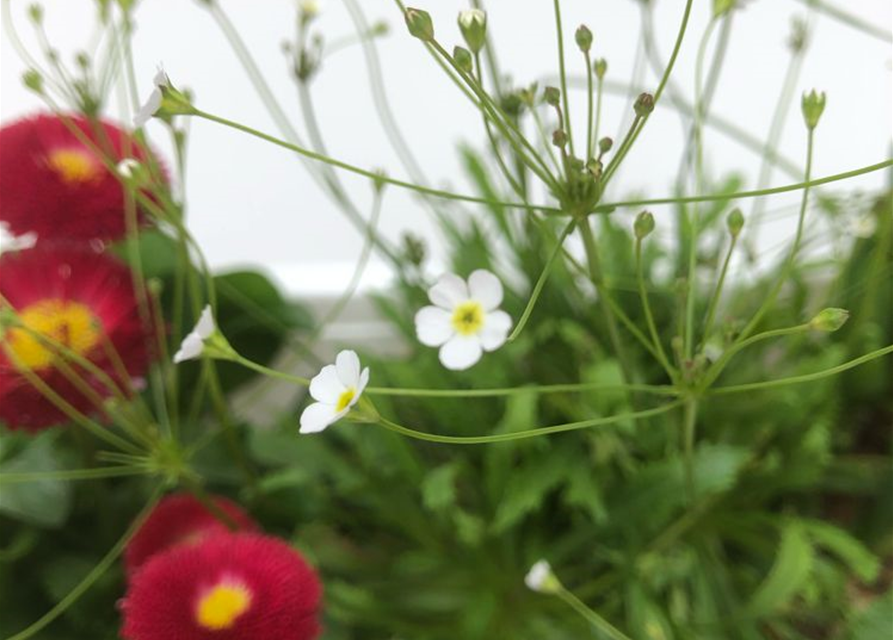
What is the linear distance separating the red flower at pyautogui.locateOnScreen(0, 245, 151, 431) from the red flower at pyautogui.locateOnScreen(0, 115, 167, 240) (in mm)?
13

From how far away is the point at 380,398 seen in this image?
41cm

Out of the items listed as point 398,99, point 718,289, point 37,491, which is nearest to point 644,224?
point 718,289

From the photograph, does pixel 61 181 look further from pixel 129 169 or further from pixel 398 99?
pixel 398 99

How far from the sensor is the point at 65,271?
0.35m

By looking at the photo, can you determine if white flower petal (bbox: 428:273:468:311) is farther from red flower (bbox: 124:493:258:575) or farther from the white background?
the white background

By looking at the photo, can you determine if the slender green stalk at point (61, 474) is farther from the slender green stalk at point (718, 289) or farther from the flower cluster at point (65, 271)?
the slender green stalk at point (718, 289)

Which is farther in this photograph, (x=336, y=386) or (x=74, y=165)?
(x=74, y=165)

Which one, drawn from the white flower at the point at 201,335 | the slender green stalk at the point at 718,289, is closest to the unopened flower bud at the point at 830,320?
the slender green stalk at the point at 718,289

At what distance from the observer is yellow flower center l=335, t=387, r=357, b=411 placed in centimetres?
24

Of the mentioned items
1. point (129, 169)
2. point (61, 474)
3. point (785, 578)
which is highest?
point (129, 169)

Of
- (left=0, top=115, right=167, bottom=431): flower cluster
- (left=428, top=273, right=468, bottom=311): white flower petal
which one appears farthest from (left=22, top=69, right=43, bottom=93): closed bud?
(left=428, top=273, right=468, bottom=311): white flower petal

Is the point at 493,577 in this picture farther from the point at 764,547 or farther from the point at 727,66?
the point at 727,66

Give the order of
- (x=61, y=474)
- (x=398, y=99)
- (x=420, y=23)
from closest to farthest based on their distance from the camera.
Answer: (x=420, y=23), (x=61, y=474), (x=398, y=99)

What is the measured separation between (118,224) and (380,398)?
0.13m
